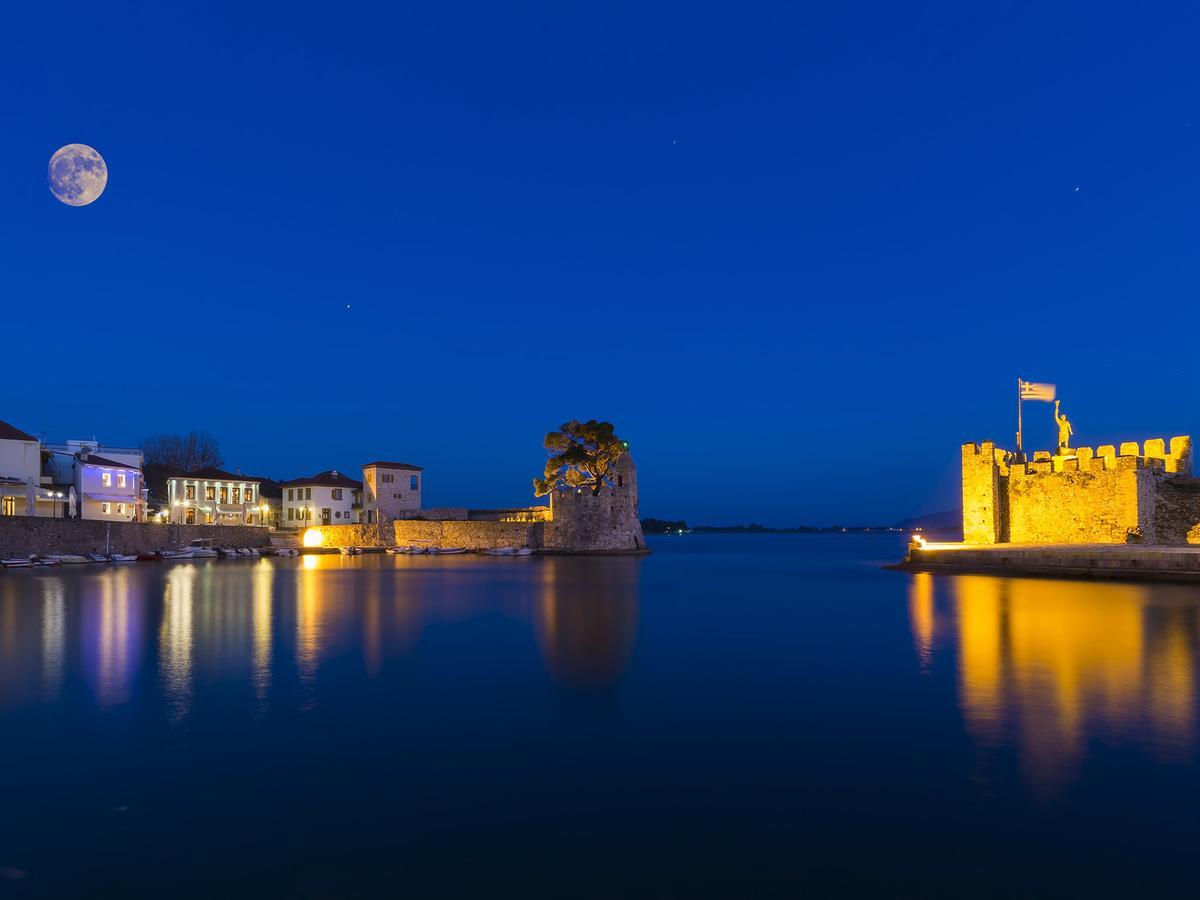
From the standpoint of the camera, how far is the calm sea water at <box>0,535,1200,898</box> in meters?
4.00

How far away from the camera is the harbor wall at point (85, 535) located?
32.2 metres

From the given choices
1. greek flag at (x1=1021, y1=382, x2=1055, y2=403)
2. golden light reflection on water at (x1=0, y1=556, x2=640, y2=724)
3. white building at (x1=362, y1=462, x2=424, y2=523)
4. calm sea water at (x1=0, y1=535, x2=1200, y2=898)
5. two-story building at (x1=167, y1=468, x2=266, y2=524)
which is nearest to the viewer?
calm sea water at (x1=0, y1=535, x2=1200, y2=898)

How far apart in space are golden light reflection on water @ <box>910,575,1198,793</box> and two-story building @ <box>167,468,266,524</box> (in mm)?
50096

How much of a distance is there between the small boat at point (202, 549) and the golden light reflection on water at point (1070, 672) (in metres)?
37.5

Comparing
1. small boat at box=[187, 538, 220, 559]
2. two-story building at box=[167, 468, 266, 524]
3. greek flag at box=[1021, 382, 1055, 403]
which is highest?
greek flag at box=[1021, 382, 1055, 403]

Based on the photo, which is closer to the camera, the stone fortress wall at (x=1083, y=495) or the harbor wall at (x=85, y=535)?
the stone fortress wall at (x=1083, y=495)

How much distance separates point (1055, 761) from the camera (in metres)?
5.83

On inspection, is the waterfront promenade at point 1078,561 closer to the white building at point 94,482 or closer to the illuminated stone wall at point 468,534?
the illuminated stone wall at point 468,534

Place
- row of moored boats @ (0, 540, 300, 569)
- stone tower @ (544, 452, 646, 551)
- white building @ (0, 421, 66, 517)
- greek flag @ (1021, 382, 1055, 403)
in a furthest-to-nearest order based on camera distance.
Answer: stone tower @ (544, 452, 646, 551), white building @ (0, 421, 66, 517), row of moored boats @ (0, 540, 300, 569), greek flag @ (1021, 382, 1055, 403)

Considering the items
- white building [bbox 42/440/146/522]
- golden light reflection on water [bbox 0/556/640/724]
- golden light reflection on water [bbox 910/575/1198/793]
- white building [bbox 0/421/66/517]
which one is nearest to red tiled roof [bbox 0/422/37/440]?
white building [bbox 0/421/66/517]

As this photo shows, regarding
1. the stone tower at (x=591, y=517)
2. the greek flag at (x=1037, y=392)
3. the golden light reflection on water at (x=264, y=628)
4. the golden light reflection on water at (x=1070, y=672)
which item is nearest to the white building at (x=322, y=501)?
the stone tower at (x=591, y=517)

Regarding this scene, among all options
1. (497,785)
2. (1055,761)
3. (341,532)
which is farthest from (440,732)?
(341,532)

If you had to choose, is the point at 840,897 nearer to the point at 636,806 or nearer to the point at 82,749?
the point at 636,806

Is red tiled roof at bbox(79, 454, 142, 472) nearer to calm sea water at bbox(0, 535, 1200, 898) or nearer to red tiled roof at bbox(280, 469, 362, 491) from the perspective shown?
red tiled roof at bbox(280, 469, 362, 491)
